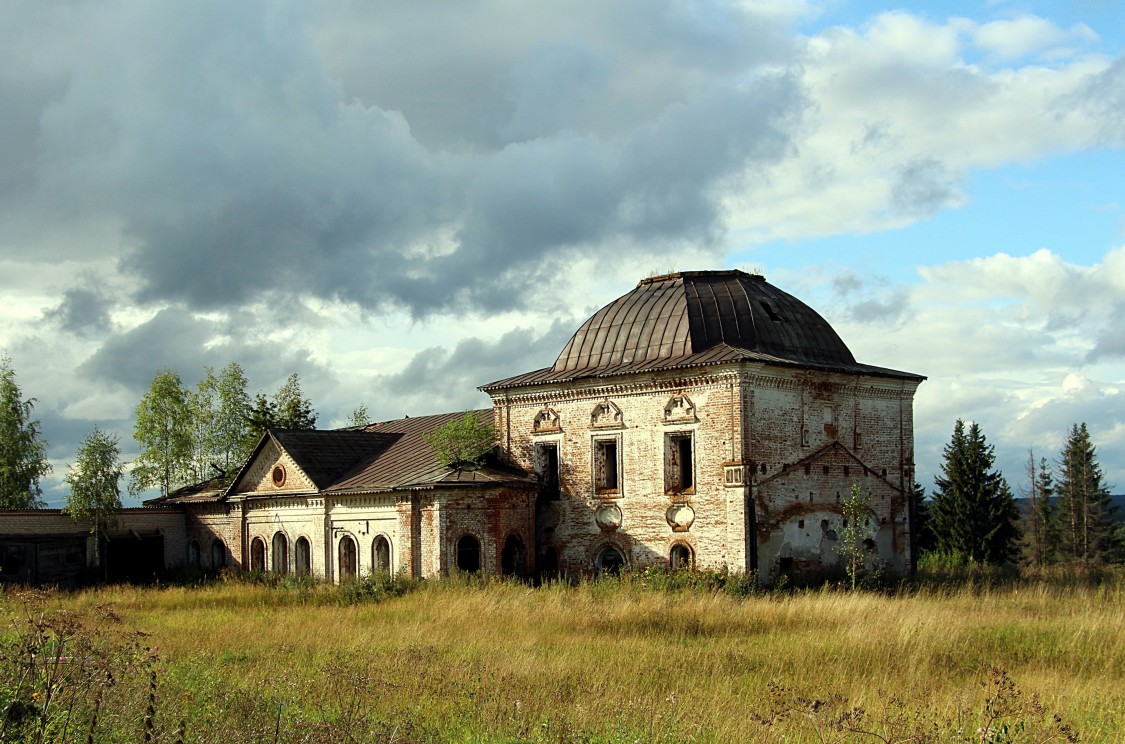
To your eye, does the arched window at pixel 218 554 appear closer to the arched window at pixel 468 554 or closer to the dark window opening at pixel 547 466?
the arched window at pixel 468 554

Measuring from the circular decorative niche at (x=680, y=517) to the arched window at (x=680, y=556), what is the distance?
16.1 inches

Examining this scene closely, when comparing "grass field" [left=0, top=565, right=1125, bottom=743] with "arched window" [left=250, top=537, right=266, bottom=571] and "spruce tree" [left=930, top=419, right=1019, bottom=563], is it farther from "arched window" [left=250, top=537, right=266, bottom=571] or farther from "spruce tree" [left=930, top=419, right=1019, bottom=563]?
"spruce tree" [left=930, top=419, right=1019, bottom=563]

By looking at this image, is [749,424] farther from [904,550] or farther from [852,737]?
[852,737]

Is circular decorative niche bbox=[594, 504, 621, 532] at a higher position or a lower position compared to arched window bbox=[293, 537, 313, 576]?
higher

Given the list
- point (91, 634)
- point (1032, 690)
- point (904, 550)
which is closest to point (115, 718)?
point (91, 634)

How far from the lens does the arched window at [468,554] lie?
25.7 metres

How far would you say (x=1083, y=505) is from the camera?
4747 cm

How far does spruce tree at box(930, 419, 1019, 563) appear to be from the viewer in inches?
1439

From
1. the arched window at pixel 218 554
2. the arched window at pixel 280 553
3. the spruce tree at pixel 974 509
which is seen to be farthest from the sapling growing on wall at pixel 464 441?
the spruce tree at pixel 974 509

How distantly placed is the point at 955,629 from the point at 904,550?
12240 millimetres

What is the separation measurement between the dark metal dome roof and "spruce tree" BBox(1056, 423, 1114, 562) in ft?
84.2

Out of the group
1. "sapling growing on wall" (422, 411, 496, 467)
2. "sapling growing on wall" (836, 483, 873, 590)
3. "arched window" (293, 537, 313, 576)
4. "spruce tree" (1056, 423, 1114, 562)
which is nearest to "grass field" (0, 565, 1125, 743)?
"sapling growing on wall" (836, 483, 873, 590)

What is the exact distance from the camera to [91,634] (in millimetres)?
12523

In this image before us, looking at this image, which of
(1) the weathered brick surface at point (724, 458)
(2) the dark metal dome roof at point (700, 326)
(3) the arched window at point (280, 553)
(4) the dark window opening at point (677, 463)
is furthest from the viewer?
(3) the arched window at point (280, 553)
